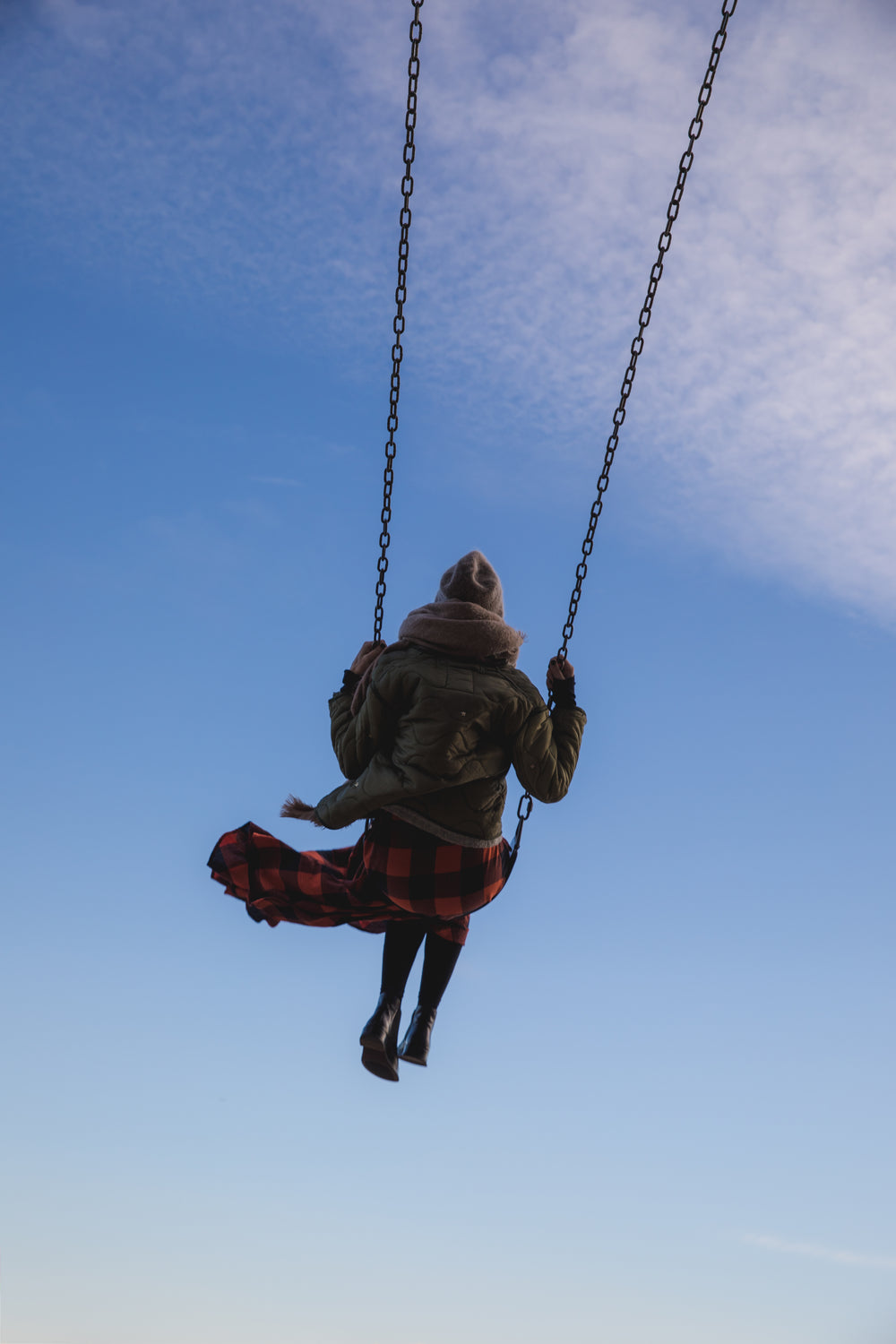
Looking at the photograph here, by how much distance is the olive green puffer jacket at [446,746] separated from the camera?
5.19 m

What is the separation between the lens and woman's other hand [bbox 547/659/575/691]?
5.79 meters

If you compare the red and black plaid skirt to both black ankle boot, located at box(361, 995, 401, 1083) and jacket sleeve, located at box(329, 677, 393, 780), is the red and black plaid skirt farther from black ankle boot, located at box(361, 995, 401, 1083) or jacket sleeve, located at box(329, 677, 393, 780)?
black ankle boot, located at box(361, 995, 401, 1083)

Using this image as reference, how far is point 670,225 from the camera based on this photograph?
5875 millimetres

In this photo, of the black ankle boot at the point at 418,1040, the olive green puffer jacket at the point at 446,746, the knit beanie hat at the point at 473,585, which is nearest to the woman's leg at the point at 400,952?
the black ankle boot at the point at 418,1040

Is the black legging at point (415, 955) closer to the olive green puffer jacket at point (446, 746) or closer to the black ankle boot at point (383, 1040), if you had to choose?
the black ankle boot at point (383, 1040)

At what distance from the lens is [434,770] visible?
5195 millimetres

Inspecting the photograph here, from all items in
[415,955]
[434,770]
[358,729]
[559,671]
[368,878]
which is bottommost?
[415,955]

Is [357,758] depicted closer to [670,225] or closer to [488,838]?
[488,838]

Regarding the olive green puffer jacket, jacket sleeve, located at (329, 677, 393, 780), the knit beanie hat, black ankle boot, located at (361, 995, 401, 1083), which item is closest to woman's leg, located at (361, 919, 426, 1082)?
black ankle boot, located at (361, 995, 401, 1083)

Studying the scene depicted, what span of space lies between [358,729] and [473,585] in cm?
76

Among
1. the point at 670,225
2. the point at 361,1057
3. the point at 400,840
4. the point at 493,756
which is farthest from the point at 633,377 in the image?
the point at 361,1057

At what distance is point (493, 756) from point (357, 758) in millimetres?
571

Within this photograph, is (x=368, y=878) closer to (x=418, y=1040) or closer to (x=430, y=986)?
(x=430, y=986)

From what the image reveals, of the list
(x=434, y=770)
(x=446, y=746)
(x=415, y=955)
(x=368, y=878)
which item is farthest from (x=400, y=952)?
(x=446, y=746)
